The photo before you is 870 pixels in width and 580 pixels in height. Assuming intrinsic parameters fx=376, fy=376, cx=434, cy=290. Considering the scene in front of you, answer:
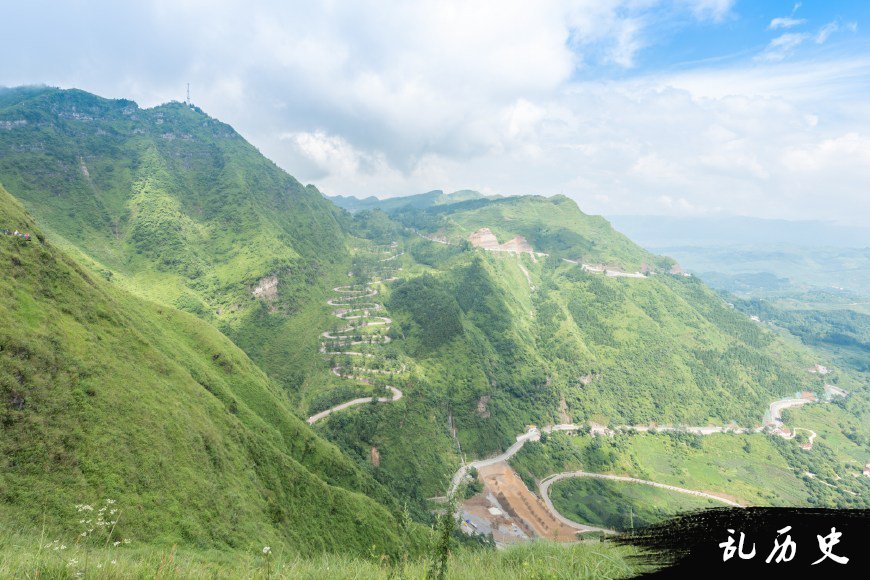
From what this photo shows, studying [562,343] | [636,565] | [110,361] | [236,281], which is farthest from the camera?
[562,343]

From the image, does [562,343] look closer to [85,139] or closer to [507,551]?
[507,551]

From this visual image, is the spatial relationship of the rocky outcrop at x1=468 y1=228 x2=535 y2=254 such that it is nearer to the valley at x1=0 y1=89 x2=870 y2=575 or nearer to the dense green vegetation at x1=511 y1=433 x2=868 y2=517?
the valley at x1=0 y1=89 x2=870 y2=575

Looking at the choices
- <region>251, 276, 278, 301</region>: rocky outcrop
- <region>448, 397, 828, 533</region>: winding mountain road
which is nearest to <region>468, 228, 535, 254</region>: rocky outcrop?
<region>251, 276, 278, 301</region>: rocky outcrop

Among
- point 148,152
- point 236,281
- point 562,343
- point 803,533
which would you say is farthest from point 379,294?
point 803,533

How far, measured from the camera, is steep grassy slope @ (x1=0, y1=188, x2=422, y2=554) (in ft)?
68.7

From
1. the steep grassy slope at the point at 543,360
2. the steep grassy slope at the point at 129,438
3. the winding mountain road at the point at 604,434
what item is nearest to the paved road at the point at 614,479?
the winding mountain road at the point at 604,434

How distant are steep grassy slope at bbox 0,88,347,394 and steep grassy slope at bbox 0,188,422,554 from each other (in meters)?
47.9

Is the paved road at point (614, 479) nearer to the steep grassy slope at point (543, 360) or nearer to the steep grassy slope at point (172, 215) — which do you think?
the steep grassy slope at point (543, 360)

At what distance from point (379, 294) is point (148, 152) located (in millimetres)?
103318

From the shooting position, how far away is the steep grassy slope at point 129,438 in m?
20.9

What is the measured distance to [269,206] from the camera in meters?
151

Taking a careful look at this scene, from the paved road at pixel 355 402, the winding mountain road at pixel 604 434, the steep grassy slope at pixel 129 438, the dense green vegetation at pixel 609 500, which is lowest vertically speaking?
the dense green vegetation at pixel 609 500

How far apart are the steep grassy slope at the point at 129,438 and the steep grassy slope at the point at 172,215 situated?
4790 cm

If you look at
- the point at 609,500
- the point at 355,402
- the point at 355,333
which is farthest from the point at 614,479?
the point at 355,333
